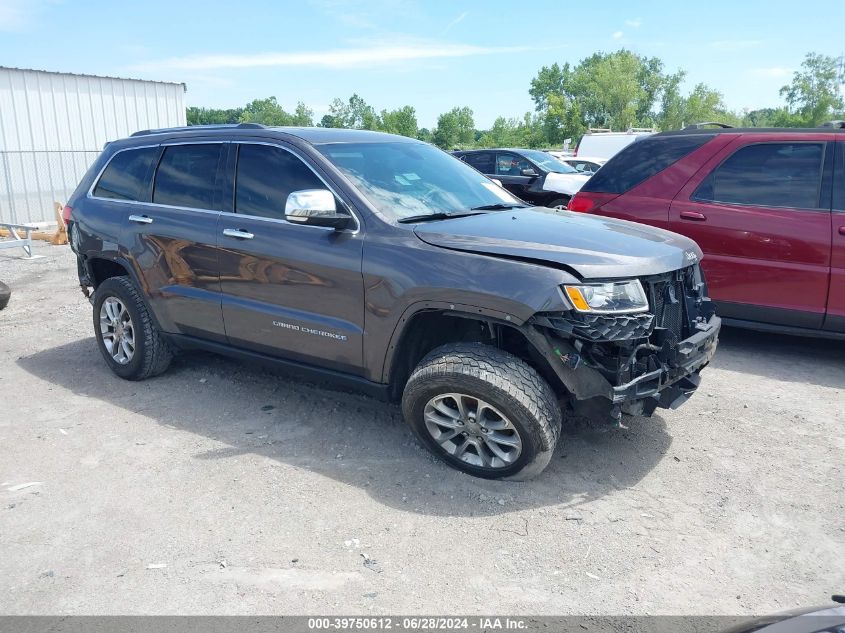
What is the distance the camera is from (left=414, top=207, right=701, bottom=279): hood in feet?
11.2

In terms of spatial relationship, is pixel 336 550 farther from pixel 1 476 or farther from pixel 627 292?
pixel 1 476

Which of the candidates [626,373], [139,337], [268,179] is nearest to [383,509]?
[626,373]

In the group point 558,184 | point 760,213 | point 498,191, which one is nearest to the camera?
point 498,191

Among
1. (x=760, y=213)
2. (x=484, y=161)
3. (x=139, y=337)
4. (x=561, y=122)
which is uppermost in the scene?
(x=561, y=122)

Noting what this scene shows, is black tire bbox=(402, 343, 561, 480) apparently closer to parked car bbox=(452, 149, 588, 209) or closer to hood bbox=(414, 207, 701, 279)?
hood bbox=(414, 207, 701, 279)

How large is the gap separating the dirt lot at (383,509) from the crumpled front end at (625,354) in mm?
496

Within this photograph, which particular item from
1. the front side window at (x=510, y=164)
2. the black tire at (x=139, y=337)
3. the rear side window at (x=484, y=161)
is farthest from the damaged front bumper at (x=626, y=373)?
the rear side window at (x=484, y=161)

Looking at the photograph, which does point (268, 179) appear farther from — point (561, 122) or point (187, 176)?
point (561, 122)

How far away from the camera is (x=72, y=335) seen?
6.72 metres

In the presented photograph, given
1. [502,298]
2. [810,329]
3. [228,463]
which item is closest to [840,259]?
[810,329]

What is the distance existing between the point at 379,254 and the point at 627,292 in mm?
1325

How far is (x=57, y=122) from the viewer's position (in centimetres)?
2078

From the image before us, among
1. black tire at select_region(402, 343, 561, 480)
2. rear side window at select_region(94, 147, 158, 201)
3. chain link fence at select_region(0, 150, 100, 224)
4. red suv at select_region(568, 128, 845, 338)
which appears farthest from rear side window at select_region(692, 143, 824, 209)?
chain link fence at select_region(0, 150, 100, 224)

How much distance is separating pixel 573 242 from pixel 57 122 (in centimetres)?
2150
